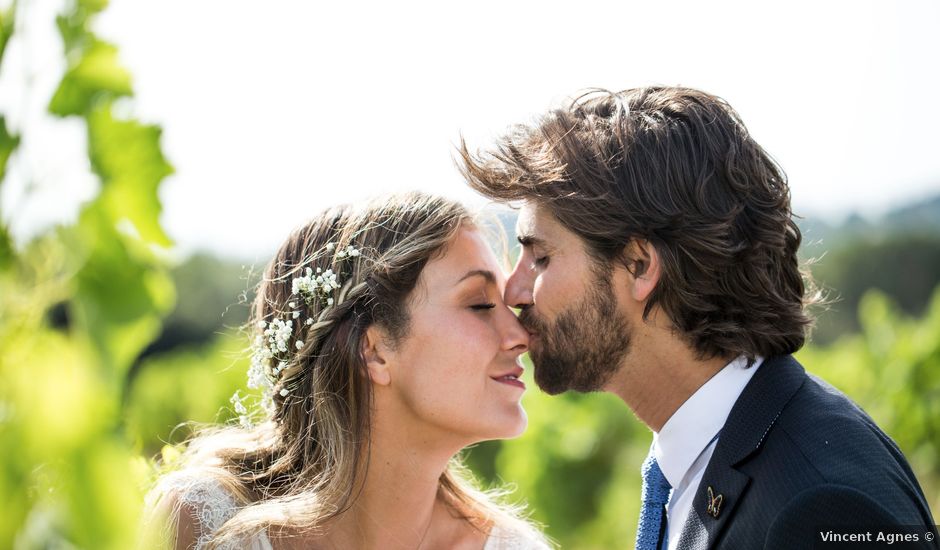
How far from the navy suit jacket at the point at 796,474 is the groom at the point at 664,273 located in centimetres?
2

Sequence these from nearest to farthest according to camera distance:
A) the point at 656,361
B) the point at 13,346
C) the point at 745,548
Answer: the point at 13,346 → the point at 745,548 → the point at 656,361

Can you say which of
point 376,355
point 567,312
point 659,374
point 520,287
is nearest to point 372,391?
point 376,355

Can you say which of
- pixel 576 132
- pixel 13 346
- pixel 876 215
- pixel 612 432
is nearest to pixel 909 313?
pixel 876 215

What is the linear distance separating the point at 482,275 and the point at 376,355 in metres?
0.56

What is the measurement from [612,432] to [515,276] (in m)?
7.48

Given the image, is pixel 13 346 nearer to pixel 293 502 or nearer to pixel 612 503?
pixel 293 502

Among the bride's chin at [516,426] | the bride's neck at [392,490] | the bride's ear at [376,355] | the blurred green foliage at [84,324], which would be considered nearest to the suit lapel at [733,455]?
the bride's chin at [516,426]

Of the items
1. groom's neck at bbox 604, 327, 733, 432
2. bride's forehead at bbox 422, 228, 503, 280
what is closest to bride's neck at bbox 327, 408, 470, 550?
bride's forehead at bbox 422, 228, 503, 280

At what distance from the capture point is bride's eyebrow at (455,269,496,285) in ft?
11.9

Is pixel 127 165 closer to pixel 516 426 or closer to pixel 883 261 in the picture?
pixel 516 426

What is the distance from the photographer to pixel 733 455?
2.79m

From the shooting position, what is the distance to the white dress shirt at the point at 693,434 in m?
3.05

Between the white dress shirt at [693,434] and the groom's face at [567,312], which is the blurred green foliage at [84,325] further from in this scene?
the groom's face at [567,312]

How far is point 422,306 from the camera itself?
3.60 metres
